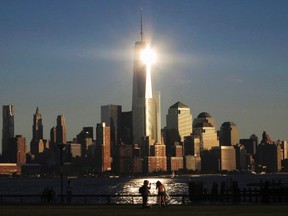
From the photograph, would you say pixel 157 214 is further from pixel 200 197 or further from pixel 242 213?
pixel 200 197

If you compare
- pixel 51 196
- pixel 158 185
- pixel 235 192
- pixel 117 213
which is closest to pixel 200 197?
pixel 235 192

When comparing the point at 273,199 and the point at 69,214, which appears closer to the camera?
the point at 69,214

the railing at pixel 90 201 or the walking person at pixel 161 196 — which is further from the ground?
the walking person at pixel 161 196

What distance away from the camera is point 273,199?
3310 inches

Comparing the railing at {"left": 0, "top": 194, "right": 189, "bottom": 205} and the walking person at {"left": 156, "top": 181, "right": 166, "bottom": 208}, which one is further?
the railing at {"left": 0, "top": 194, "right": 189, "bottom": 205}

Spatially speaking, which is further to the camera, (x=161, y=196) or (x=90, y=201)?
(x=90, y=201)

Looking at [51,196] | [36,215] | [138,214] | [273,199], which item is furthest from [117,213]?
[273,199]

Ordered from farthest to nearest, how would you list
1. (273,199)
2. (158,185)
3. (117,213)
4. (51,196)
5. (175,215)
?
1. (273,199)
2. (51,196)
3. (158,185)
4. (117,213)
5. (175,215)

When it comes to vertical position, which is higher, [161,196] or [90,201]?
[161,196]

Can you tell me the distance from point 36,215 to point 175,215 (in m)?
7.66

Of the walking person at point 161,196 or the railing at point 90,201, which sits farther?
the railing at point 90,201

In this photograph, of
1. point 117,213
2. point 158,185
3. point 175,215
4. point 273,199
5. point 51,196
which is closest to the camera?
point 175,215

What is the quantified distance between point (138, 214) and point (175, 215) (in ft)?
8.22

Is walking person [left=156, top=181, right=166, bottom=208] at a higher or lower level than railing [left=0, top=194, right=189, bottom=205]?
higher
